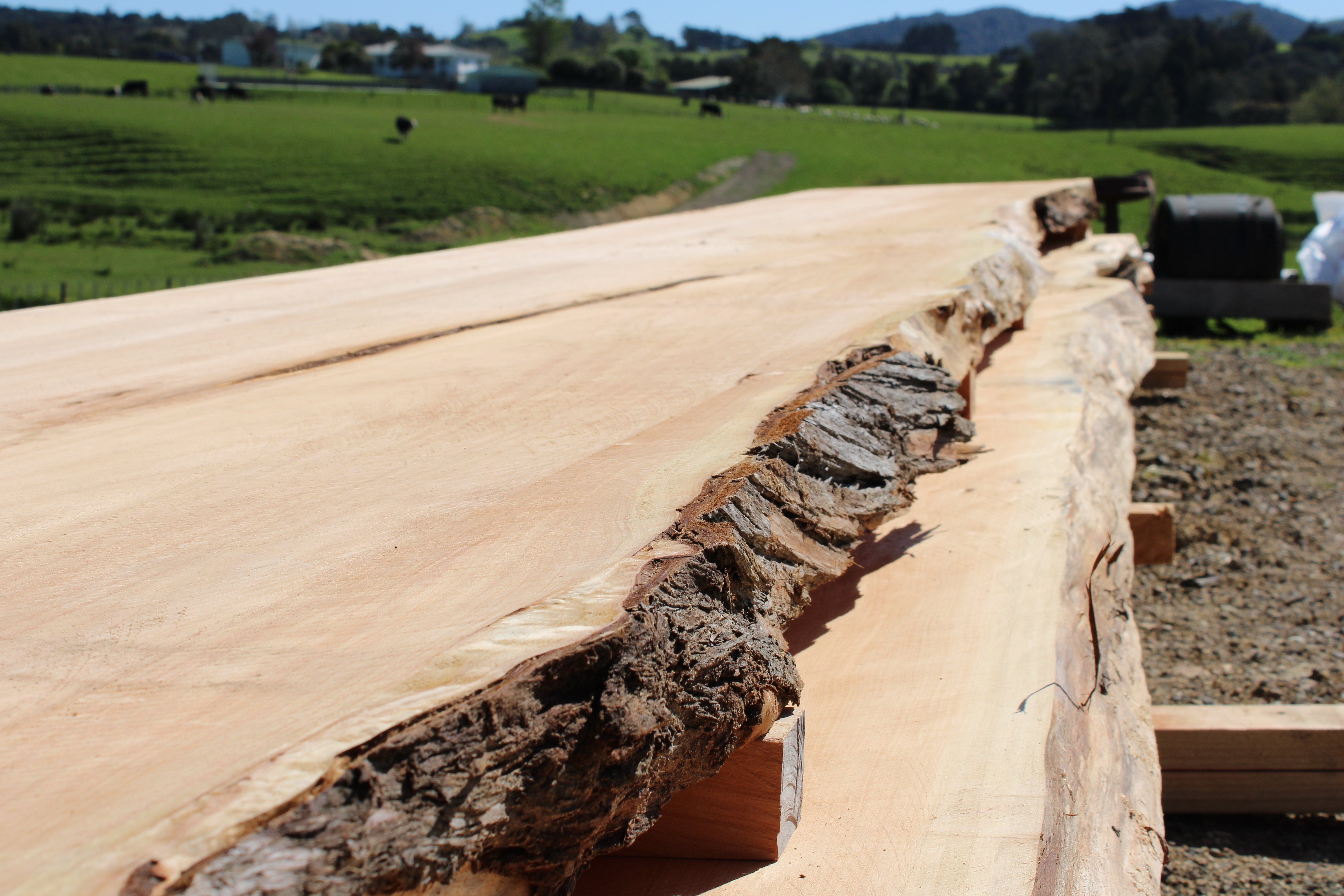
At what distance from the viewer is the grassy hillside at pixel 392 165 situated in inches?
693

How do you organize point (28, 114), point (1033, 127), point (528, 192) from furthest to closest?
1. point (1033, 127)
2. point (28, 114)
3. point (528, 192)

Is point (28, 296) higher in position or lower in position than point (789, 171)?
lower

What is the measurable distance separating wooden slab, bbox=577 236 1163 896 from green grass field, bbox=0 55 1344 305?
46.8ft

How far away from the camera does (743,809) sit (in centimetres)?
96

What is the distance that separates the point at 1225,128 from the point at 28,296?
46304mm

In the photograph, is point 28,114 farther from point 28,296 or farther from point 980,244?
point 980,244

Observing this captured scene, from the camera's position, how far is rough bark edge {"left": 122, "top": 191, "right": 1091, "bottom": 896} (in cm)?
57

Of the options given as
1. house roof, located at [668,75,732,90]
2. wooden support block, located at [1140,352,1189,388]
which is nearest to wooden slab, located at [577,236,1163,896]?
wooden support block, located at [1140,352,1189,388]

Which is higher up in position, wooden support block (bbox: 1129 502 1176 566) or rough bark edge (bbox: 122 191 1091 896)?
rough bark edge (bbox: 122 191 1091 896)

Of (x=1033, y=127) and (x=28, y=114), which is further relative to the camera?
(x=1033, y=127)

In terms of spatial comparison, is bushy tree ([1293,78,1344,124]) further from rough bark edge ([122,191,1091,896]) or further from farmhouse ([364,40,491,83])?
rough bark edge ([122,191,1091,896])

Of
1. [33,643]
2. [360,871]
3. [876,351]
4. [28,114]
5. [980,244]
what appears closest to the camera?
[360,871]

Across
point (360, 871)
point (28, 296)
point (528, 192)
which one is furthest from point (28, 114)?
point (360, 871)

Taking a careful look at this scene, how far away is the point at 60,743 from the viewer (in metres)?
0.61
